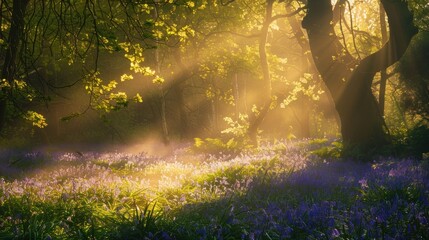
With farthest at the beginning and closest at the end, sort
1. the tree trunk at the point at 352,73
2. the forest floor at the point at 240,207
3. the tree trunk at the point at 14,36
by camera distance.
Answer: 1. the tree trunk at the point at 352,73
2. the tree trunk at the point at 14,36
3. the forest floor at the point at 240,207

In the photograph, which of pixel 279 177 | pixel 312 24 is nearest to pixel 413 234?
pixel 279 177

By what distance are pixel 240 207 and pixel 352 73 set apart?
784 centimetres

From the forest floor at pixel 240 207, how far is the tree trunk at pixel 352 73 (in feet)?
5.74

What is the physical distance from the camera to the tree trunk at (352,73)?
1146 cm

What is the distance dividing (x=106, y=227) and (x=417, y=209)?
4094mm

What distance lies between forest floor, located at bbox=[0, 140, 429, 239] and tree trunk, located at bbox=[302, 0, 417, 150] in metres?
1.75

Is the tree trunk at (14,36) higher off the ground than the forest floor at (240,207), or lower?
higher

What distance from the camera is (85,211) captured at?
592cm

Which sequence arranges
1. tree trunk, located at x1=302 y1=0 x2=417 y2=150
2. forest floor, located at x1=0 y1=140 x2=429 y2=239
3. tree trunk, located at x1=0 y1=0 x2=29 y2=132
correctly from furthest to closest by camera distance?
tree trunk, located at x1=302 y1=0 x2=417 y2=150
tree trunk, located at x1=0 y1=0 x2=29 y2=132
forest floor, located at x1=0 y1=140 x2=429 y2=239

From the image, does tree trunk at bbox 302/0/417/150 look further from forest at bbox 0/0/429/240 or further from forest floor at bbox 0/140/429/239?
forest floor at bbox 0/140/429/239

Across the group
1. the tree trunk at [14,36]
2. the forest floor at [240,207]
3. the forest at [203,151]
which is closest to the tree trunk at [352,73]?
the forest at [203,151]

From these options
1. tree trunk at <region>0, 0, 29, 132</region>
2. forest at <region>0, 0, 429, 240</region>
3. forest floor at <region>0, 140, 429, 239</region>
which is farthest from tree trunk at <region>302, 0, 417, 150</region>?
tree trunk at <region>0, 0, 29, 132</region>

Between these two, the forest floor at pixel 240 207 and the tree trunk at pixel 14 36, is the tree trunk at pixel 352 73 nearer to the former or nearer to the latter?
the forest floor at pixel 240 207

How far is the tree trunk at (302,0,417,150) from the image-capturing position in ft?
37.6
